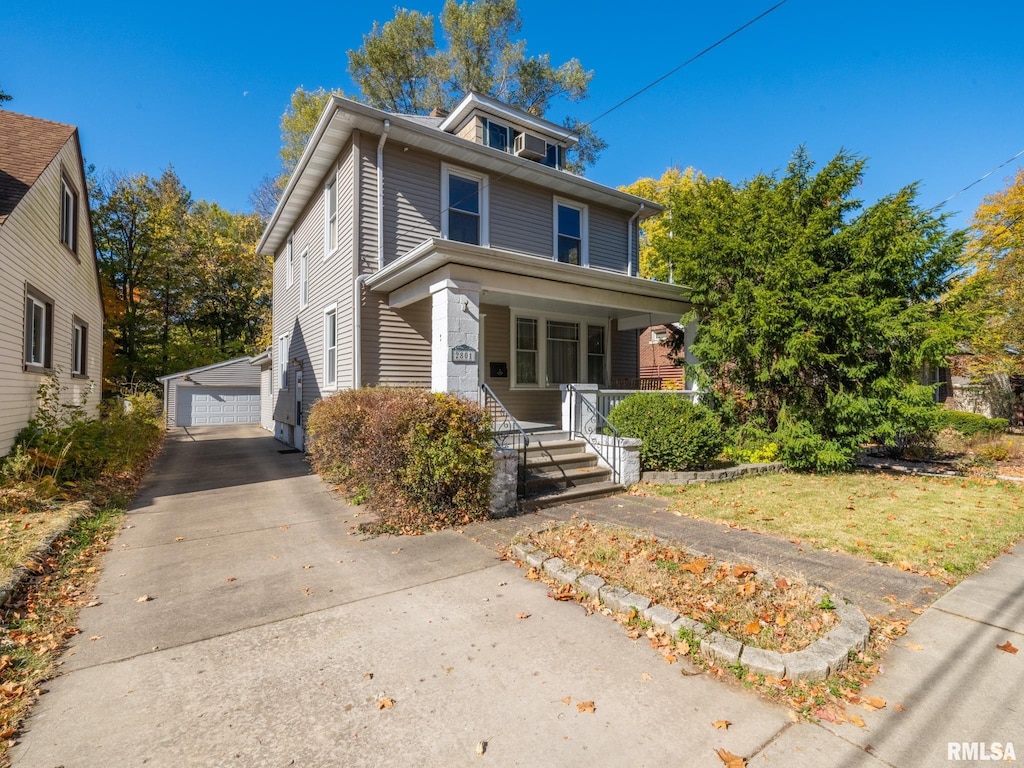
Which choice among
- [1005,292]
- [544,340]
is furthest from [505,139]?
[1005,292]

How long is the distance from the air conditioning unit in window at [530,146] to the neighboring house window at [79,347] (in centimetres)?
1195

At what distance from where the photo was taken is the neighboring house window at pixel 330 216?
11023mm

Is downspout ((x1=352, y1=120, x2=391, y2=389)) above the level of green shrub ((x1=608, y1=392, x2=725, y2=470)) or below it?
above

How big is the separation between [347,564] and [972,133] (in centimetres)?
1352

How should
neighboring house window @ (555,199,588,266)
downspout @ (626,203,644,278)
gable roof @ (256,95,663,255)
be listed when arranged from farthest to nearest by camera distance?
downspout @ (626,203,644,278) → neighboring house window @ (555,199,588,266) → gable roof @ (256,95,663,255)

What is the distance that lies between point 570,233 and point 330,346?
6.59m

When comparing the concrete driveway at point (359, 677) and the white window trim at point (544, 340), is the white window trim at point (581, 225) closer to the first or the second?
the white window trim at point (544, 340)

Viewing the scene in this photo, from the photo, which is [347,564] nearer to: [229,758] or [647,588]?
[229,758]

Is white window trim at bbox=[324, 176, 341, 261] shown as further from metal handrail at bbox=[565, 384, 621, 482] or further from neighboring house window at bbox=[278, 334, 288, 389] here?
metal handrail at bbox=[565, 384, 621, 482]

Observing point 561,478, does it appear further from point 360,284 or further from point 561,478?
point 360,284

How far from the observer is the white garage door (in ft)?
73.9

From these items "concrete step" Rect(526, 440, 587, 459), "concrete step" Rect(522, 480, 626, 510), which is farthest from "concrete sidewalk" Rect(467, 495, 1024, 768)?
"concrete step" Rect(526, 440, 587, 459)

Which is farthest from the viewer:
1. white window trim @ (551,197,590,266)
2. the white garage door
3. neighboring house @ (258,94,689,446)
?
the white garage door

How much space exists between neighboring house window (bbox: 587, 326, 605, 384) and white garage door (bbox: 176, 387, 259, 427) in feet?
60.7
